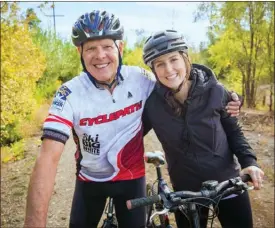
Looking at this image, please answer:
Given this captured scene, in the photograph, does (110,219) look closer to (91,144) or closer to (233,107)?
(91,144)

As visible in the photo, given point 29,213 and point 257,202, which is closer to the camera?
point 29,213

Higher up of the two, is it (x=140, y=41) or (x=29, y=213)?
(x=140, y=41)

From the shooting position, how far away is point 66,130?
6.65ft

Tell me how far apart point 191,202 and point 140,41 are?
1533 inches

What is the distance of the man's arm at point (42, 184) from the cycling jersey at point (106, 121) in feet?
0.70

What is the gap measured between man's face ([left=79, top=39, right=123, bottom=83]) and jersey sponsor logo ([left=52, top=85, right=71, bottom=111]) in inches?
9.0

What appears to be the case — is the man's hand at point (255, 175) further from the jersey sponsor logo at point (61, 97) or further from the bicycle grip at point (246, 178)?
the jersey sponsor logo at point (61, 97)

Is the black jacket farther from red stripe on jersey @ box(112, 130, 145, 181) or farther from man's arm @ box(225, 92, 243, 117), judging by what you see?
red stripe on jersey @ box(112, 130, 145, 181)

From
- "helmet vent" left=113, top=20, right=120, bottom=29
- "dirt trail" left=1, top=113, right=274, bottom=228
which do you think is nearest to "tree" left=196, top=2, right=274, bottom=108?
"dirt trail" left=1, top=113, right=274, bottom=228

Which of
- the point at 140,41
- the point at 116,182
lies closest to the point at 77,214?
the point at 116,182

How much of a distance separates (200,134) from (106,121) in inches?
25.4

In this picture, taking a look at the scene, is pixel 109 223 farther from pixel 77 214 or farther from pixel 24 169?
pixel 24 169

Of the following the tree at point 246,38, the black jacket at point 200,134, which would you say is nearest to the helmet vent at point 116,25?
the black jacket at point 200,134

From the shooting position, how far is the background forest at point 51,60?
7.86m
